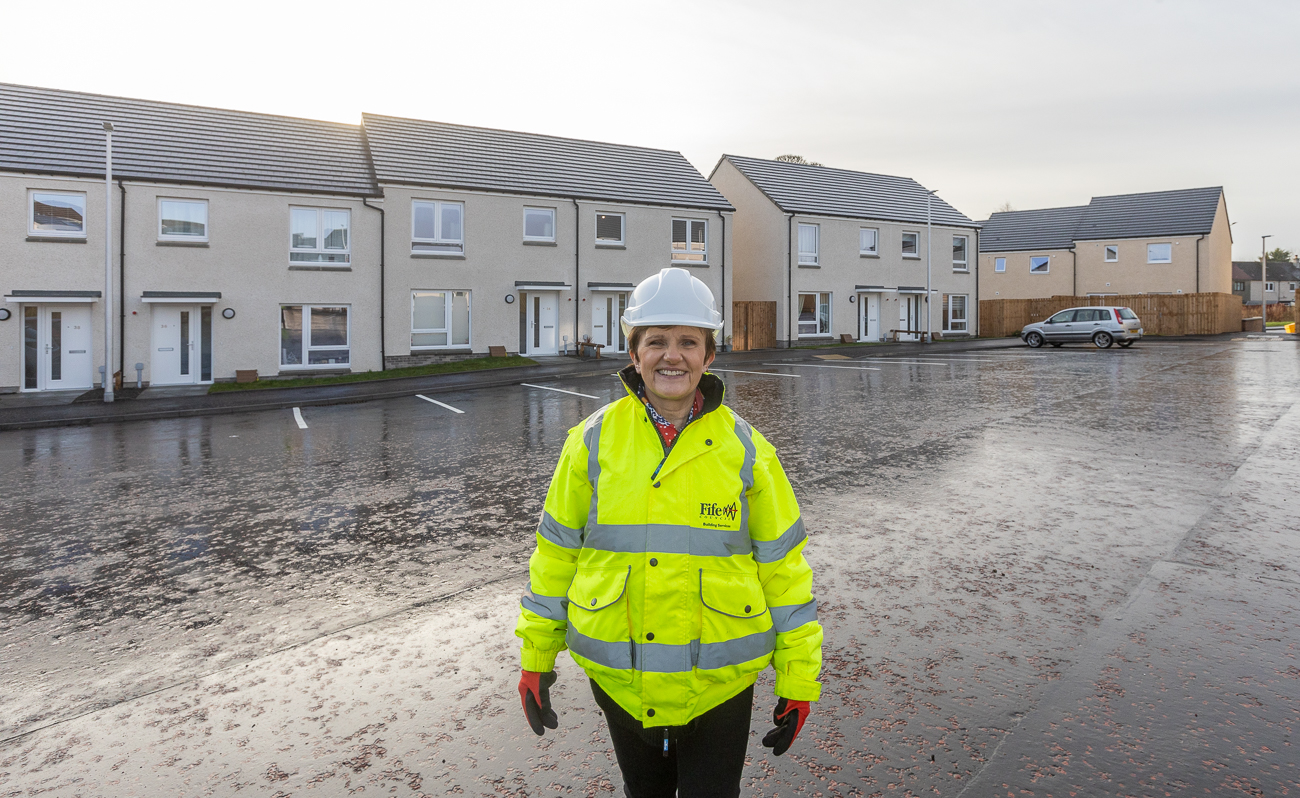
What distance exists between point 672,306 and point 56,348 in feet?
82.2

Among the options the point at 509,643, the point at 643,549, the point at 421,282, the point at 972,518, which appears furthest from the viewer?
the point at 421,282

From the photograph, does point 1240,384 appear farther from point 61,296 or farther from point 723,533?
point 61,296

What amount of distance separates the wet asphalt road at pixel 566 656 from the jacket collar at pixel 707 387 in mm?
1604

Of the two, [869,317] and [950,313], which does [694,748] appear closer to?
[869,317]

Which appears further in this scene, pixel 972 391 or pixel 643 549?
pixel 972 391

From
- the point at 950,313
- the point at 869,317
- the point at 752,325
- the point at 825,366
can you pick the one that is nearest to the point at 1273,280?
the point at 950,313

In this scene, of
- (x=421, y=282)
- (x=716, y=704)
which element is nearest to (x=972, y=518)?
(x=716, y=704)

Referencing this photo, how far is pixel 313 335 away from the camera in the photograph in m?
25.5

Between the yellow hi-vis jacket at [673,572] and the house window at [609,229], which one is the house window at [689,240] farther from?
the yellow hi-vis jacket at [673,572]

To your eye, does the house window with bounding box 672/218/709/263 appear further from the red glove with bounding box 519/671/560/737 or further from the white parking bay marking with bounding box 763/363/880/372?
the red glove with bounding box 519/671/560/737

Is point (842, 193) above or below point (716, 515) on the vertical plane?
above

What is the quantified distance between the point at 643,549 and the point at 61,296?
24.8 m

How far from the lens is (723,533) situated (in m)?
2.44

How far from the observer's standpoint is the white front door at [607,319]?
30969 millimetres
